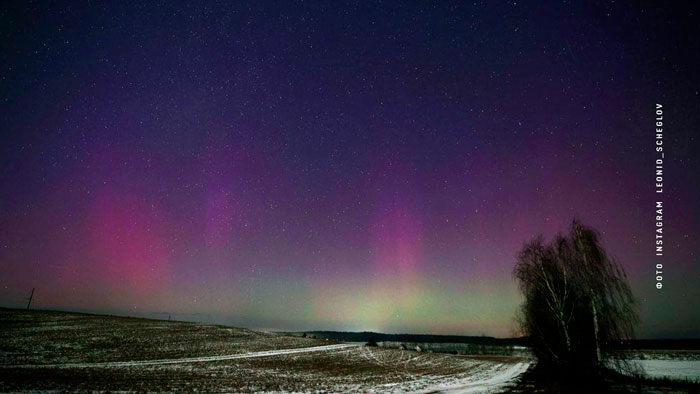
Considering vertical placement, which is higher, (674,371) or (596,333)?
(596,333)

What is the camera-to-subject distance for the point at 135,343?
48625 mm

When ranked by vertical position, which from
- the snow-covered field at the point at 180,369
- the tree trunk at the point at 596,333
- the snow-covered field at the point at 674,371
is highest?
the tree trunk at the point at 596,333

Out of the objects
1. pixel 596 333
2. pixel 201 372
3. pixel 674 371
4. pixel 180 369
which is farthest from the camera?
pixel 674 371

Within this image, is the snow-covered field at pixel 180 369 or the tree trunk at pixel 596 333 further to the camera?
the tree trunk at pixel 596 333

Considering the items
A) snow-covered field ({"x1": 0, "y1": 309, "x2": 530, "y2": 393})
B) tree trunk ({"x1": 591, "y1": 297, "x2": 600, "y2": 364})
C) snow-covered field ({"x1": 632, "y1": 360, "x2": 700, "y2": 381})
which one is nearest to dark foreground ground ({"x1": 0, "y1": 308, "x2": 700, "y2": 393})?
snow-covered field ({"x1": 0, "y1": 309, "x2": 530, "y2": 393})

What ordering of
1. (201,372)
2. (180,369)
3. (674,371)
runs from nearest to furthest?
1. (201,372)
2. (180,369)
3. (674,371)

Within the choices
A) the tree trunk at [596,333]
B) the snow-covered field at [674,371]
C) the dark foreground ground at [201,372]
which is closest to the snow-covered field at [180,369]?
the dark foreground ground at [201,372]

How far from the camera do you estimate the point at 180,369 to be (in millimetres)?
31344

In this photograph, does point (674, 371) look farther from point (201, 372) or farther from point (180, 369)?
point (180, 369)

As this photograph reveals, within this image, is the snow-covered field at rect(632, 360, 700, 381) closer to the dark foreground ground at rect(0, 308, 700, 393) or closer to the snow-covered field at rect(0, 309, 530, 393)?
the dark foreground ground at rect(0, 308, 700, 393)

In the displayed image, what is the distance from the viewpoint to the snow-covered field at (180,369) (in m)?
23.4

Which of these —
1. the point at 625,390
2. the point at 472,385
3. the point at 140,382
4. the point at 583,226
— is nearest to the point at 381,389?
the point at 472,385

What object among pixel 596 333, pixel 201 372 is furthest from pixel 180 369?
pixel 596 333

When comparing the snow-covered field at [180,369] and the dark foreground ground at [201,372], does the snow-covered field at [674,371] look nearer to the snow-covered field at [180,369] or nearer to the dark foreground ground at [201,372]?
the dark foreground ground at [201,372]
